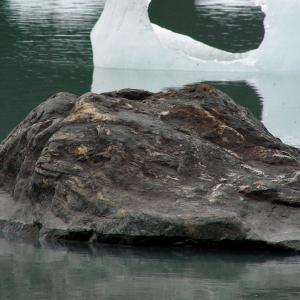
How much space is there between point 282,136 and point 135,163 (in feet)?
13.8

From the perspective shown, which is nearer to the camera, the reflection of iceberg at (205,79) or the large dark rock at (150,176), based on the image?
the large dark rock at (150,176)

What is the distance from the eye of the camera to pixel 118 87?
13.2m

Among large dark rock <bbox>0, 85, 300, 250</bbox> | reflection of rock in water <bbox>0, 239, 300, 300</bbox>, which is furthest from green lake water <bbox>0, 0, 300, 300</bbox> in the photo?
large dark rock <bbox>0, 85, 300, 250</bbox>

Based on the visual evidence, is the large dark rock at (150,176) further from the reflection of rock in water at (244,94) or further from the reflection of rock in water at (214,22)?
the reflection of rock in water at (214,22)

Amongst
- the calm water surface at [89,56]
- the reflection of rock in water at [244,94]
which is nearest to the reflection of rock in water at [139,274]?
the calm water surface at [89,56]

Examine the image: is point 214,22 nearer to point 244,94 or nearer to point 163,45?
point 163,45

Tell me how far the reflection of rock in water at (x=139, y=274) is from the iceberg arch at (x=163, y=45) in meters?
7.86

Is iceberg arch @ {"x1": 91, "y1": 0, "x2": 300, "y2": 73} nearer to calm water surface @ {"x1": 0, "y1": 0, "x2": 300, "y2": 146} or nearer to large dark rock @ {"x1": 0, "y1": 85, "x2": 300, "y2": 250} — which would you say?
calm water surface @ {"x1": 0, "y1": 0, "x2": 300, "y2": 146}

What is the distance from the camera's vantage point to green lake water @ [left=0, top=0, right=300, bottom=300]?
5250 millimetres

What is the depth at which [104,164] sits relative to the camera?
6367mm

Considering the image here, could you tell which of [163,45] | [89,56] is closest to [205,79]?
[163,45]

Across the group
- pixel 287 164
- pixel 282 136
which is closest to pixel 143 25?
pixel 282 136

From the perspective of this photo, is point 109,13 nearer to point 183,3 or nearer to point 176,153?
point 176,153

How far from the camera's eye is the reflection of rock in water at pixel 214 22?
57.1ft
